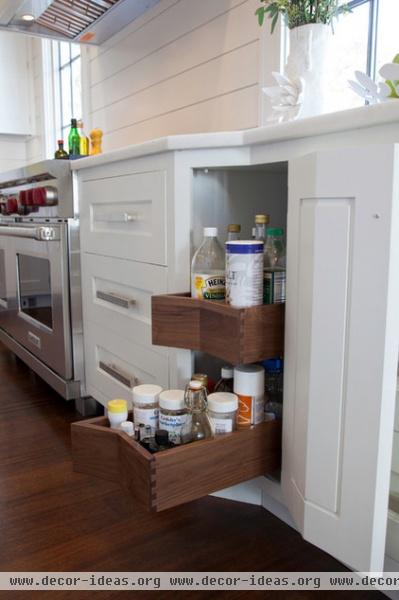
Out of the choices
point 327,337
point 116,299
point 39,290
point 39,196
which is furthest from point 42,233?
point 327,337

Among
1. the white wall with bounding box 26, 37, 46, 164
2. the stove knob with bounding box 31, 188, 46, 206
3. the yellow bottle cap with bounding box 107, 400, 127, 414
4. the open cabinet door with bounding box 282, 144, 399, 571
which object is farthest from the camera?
the white wall with bounding box 26, 37, 46, 164

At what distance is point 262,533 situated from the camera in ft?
3.67

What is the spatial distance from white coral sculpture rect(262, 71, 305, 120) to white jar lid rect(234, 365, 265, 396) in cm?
62

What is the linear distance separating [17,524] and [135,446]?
522 mm

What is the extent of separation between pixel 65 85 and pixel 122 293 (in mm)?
2774

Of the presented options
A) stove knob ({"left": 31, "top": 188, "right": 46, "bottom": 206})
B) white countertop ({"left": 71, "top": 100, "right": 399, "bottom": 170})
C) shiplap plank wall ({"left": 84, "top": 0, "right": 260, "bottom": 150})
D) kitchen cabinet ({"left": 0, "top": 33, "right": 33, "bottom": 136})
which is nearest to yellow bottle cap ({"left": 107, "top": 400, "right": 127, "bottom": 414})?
white countertop ({"left": 71, "top": 100, "right": 399, "bottom": 170})

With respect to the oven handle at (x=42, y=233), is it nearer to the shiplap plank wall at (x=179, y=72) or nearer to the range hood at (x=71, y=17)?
the shiplap plank wall at (x=179, y=72)

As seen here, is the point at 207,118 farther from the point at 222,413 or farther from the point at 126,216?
the point at 222,413

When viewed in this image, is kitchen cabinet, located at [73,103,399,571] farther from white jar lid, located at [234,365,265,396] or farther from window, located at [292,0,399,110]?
window, located at [292,0,399,110]

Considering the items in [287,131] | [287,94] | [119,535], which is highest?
[287,94]

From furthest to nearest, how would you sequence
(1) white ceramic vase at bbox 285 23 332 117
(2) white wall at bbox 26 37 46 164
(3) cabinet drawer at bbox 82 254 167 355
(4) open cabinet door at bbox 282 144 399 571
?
(2) white wall at bbox 26 37 46 164 < (3) cabinet drawer at bbox 82 254 167 355 < (1) white ceramic vase at bbox 285 23 332 117 < (4) open cabinet door at bbox 282 144 399 571

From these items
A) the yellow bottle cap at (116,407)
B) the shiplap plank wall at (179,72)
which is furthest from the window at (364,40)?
the yellow bottle cap at (116,407)

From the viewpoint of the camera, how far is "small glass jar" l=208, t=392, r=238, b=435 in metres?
0.92

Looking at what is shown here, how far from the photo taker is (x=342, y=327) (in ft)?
2.42
